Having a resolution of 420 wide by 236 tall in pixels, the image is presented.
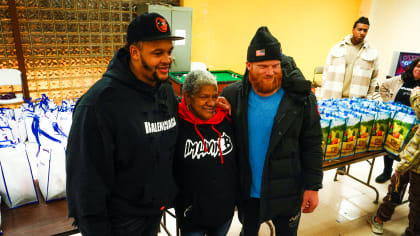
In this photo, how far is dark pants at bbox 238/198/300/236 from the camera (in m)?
1.64

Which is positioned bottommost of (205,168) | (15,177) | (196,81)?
(15,177)

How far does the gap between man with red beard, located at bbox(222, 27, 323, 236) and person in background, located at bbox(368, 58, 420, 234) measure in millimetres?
1020

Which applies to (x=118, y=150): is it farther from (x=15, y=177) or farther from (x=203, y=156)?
(x=15, y=177)

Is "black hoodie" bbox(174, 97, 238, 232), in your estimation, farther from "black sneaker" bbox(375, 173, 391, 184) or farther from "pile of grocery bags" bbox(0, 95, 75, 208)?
"black sneaker" bbox(375, 173, 391, 184)

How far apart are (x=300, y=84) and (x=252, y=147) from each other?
0.43 metres

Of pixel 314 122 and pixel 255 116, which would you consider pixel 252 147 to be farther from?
pixel 314 122

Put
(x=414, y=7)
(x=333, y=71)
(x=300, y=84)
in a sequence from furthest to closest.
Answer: (x=414, y=7), (x=333, y=71), (x=300, y=84)

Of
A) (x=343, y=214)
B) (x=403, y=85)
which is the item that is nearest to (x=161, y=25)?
(x=343, y=214)

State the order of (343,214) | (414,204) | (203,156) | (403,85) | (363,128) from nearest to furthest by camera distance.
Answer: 1. (203,156)
2. (414,204)
3. (363,128)
4. (343,214)
5. (403,85)

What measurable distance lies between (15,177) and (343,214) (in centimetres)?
285

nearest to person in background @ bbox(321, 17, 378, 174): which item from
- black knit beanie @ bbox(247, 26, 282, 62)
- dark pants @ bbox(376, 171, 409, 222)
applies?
dark pants @ bbox(376, 171, 409, 222)

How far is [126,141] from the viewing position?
43.5 inches

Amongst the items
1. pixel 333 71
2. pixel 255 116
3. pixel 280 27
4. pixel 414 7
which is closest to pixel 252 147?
pixel 255 116

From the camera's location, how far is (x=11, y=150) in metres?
1.46
